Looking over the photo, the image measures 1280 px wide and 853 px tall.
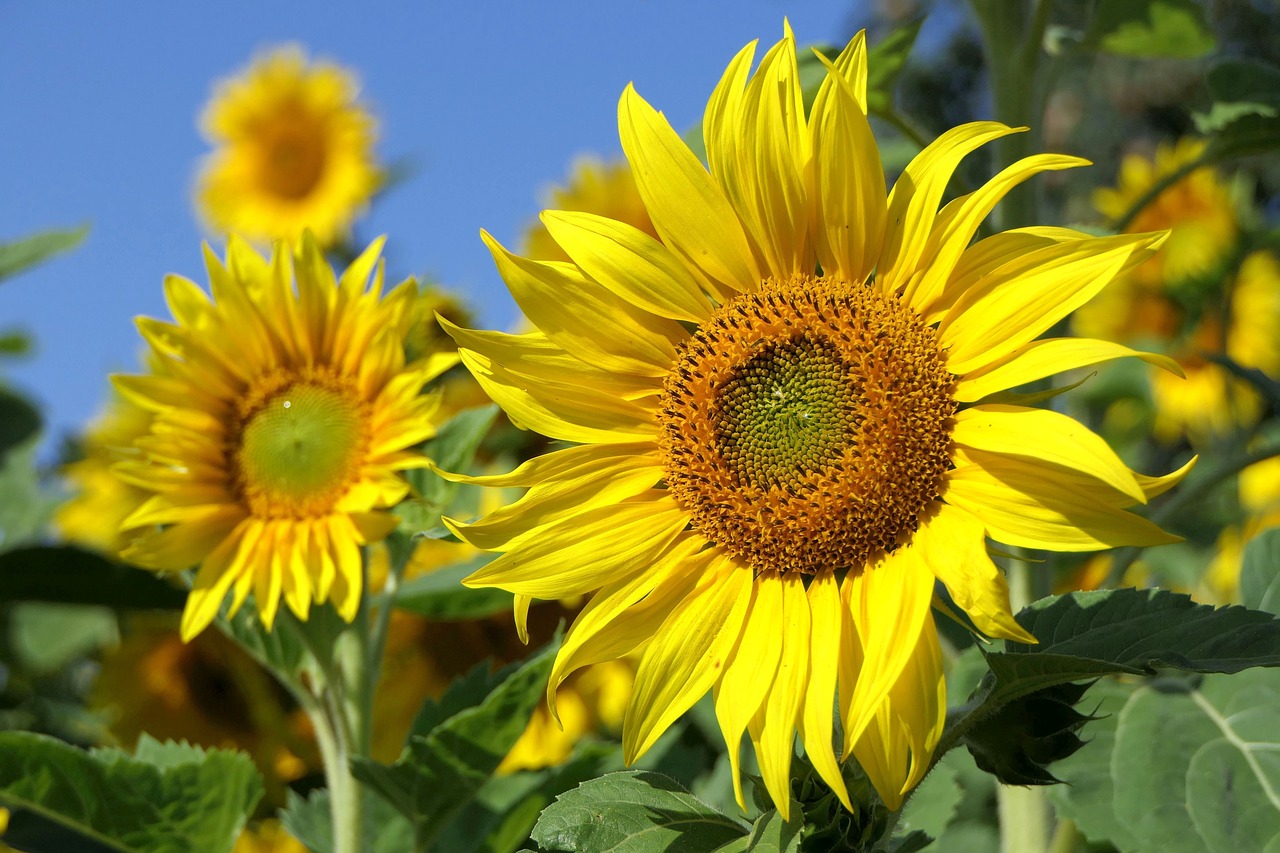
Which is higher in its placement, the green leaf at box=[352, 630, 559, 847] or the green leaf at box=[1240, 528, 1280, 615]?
the green leaf at box=[352, 630, 559, 847]

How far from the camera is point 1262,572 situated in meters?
1.90

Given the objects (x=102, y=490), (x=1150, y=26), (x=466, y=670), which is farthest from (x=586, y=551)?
(x=102, y=490)

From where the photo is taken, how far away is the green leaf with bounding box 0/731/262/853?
175 centimetres

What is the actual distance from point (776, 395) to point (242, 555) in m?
0.86

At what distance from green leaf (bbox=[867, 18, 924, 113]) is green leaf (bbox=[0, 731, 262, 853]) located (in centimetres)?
139

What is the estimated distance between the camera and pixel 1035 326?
1303 millimetres

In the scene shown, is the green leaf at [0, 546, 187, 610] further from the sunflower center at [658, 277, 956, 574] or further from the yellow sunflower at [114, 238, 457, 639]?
the sunflower center at [658, 277, 956, 574]

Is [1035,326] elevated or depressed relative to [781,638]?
elevated

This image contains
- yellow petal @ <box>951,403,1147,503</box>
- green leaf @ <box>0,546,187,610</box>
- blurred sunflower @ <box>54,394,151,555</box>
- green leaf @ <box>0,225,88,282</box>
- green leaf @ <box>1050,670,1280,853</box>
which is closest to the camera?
yellow petal @ <box>951,403,1147,503</box>

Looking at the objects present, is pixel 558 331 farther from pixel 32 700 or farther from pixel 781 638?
pixel 32 700

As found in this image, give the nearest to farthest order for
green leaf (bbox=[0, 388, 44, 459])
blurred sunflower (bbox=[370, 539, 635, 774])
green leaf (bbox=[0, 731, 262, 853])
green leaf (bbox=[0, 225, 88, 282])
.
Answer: green leaf (bbox=[0, 731, 262, 853])
blurred sunflower (bbox=[370, 539, 635, 774])
green leaf (bbox=[0, 225, 88, 282])
green leaf (bbox=[0, 388, 44, 459])

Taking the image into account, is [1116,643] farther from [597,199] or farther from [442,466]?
[597,199]

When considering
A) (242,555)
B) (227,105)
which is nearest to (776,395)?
(242,555)

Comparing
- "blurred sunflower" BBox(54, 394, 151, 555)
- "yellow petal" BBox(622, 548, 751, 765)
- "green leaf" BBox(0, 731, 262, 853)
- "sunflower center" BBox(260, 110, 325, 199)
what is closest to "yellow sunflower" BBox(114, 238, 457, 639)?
"green leaf" BBox(0, 731, 262, 853)
